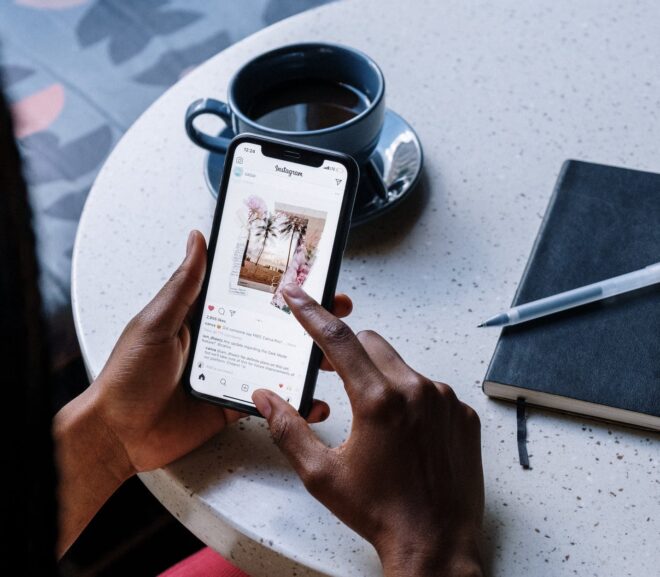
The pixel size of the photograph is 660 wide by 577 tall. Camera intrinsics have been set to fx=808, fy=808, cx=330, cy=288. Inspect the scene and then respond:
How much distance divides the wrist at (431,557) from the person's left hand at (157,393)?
0.47 feet

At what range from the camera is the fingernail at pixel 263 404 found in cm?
66

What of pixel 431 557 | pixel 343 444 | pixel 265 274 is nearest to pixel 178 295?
pixel 265 274

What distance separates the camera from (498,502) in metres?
0.64

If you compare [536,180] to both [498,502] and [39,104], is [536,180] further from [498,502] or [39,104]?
[39,104]

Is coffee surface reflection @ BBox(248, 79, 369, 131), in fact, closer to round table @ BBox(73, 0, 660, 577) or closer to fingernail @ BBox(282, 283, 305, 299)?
round table @ BBox(73, 0, 660, 577)

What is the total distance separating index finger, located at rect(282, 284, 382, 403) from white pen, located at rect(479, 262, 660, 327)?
0.16 meters

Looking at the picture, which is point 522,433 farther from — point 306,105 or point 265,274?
point 306,105

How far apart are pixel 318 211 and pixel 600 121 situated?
39 cm

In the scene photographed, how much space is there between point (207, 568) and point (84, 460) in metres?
0.19

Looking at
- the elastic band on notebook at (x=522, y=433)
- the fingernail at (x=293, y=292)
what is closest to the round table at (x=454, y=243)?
the elastic band on notebook at (x=522, y=433)

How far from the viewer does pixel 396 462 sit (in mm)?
606

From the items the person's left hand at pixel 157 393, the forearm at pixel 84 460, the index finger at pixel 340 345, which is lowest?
the forearm at pixel 84 460

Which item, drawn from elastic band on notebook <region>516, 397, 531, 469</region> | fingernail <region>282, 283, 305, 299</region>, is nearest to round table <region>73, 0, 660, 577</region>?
elastic band on notebook <region>516, 397, 531, 469</region>

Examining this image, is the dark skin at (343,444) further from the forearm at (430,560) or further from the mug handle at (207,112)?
the mug handle at (207,112)
